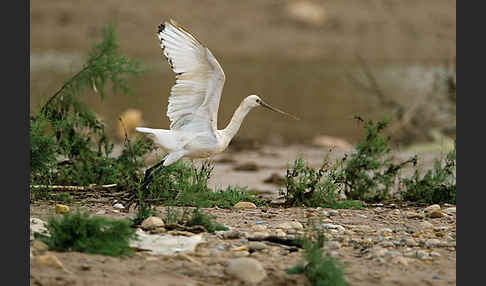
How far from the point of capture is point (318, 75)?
26516 millimetres

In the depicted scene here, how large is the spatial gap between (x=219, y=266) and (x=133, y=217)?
1551 mm

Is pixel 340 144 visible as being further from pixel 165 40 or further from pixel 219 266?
pixel 219 266

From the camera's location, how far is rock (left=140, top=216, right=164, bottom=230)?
20.7 feet

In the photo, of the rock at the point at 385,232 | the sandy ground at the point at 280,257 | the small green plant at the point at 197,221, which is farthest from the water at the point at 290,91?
the rock at the point at 385,232

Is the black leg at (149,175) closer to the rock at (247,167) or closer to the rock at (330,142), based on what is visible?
the rock at (247,167)

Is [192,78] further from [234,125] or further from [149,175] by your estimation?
[149,175]

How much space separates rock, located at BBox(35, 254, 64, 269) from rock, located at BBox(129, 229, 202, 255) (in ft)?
2.15

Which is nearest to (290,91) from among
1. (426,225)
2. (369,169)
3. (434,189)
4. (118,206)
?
(369,169)

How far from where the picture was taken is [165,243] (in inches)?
232

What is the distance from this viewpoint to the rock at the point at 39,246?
5.56m

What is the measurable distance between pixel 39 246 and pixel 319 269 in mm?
1963

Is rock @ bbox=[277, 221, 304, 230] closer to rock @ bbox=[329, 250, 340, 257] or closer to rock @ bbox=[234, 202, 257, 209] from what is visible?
rock @ bbox=[329, 250, 340, 257]

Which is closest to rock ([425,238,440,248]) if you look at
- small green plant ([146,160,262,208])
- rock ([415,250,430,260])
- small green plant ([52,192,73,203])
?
rock ([415,250,430,260])

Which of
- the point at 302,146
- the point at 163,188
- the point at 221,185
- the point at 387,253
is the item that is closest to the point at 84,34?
the point at 302,146
